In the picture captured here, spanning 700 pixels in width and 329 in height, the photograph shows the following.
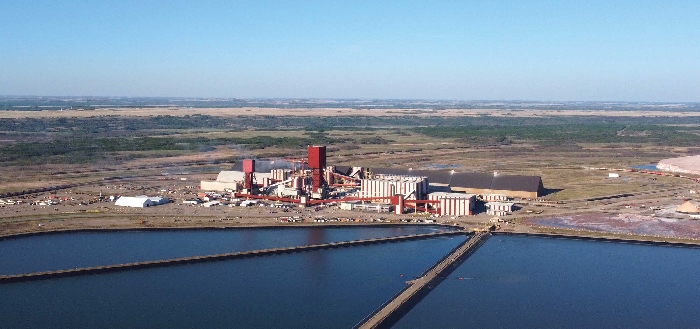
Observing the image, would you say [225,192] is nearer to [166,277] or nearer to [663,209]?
[166,277]

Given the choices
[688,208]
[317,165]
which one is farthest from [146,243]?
[688,208]

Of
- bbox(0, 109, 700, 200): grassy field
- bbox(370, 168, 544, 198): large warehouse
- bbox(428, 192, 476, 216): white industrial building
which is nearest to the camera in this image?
bbox(428, 192, 476, 216): white industrial building

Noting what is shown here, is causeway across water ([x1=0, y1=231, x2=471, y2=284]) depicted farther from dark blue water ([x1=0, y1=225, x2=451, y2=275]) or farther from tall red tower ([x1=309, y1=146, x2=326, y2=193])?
tall red tower ([x1=309, y1=146, x2=326, y2=193])

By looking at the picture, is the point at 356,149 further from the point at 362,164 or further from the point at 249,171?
the point at 249,171

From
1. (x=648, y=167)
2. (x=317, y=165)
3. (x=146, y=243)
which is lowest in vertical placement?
(x=648, y=167)

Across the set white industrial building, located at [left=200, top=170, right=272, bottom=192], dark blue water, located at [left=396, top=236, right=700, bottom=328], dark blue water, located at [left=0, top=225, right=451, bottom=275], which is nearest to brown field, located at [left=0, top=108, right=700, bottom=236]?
dark blue water, located at [left=0, top=225, right=451, bottom=275]

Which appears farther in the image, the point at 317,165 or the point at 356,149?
the point at 356,149
